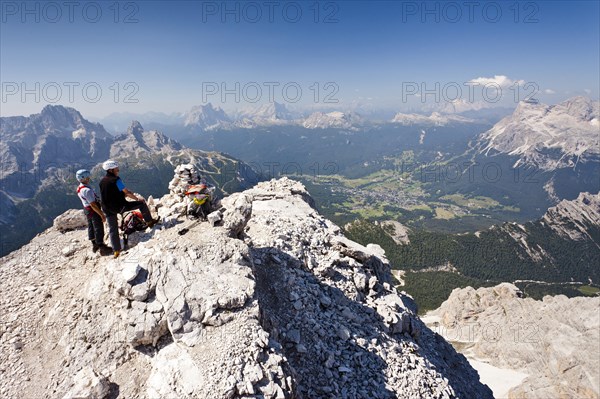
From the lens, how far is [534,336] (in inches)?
2995

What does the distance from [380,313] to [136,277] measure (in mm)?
15619

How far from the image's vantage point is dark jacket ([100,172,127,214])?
15.8 m

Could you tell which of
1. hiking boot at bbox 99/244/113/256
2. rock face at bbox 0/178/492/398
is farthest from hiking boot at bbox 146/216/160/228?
hiking boot at bbox 99/244/113/256

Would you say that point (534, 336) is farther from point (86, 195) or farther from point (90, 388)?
point (86, 195)

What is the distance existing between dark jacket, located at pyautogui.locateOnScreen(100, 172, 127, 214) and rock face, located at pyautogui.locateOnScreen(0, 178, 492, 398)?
1.97 m

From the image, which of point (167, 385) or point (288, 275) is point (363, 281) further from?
point (167, 385)

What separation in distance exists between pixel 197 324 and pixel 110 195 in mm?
8646

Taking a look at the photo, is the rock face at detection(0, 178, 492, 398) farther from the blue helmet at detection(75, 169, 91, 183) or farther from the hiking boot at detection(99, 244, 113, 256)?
the blue helmet at detection(75, 169, 91, 183)

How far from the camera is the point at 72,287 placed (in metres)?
15.6

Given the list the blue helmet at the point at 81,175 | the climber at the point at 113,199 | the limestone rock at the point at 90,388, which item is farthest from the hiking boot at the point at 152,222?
the limestone rock at the point at 90,388

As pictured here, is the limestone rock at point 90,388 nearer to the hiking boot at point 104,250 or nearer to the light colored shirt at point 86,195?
the hiking boot at point 104,250

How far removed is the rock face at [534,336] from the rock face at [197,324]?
5327cm

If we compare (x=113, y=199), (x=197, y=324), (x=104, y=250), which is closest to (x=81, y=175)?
(x=113, y=199)

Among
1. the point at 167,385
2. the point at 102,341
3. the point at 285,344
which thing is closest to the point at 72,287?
the point at 102,341
